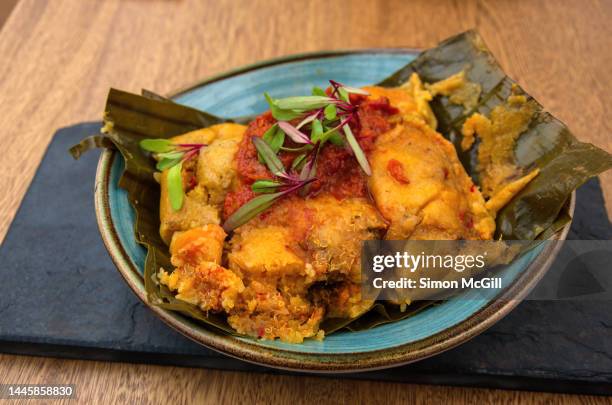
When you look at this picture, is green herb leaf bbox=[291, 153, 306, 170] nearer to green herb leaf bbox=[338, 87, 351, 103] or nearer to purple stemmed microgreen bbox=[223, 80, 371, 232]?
purple stemmed microgreen bbox=[223, 80, 371, 232]

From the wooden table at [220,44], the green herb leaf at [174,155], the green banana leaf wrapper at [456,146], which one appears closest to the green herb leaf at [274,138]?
the green herb leaf at [174,155]

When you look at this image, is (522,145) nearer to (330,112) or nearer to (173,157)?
(330,112)

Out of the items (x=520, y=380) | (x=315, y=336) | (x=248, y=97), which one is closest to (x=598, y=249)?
(x=520, y=380)

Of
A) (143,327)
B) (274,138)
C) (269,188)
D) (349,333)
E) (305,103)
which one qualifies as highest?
(305,103)

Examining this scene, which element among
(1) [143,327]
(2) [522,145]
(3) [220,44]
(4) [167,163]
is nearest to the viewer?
(1) [143,327]

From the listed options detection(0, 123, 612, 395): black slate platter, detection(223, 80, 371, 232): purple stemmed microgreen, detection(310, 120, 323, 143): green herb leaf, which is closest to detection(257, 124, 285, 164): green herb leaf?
detection(223, 80, 371, 232): purple stemmed microgreen

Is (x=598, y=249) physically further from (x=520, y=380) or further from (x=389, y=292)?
(x=389, y=292)

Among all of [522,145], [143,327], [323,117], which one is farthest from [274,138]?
[522,145]
